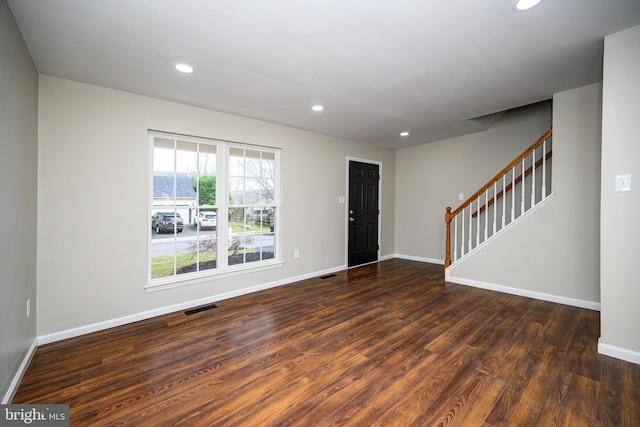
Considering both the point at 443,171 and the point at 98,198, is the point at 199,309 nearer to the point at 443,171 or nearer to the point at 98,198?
the point at 98,198

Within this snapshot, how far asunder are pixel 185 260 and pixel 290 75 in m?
2.44

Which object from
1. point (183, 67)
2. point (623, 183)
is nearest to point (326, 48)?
point (183, 67)

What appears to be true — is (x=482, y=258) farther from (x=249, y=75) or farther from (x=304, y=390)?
(x=249, y=75)

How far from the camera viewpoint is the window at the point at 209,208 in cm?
319

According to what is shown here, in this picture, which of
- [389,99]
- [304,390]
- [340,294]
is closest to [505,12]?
[389,99]

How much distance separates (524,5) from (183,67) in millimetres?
2543

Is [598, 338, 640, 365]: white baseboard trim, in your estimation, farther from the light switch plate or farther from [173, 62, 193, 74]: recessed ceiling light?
[173, 62, 193, 74]: recessed ceiling light

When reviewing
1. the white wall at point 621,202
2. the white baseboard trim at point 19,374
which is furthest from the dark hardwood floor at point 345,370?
the white wall at point 621,202

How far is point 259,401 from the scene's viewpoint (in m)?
1.73

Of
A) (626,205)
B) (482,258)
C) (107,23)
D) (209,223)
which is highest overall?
(107,23)

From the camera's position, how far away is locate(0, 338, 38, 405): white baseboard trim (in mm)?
1704

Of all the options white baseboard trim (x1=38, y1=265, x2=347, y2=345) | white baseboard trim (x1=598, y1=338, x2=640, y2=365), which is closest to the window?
white baseboard trim (x1=38, y1=265, x2=347, y2=345)

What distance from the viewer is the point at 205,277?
11.3 feet

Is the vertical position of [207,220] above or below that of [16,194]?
below
